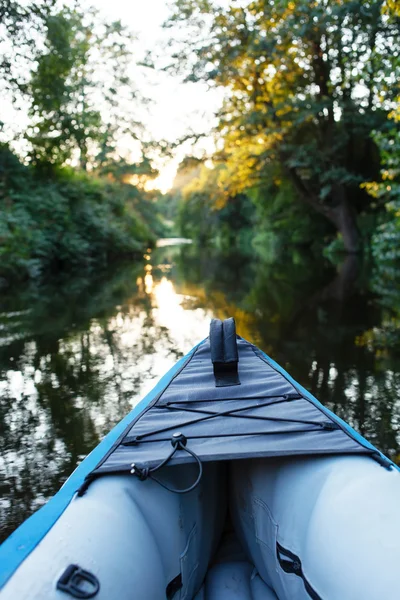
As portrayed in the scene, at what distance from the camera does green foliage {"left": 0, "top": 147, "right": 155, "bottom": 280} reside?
13.7m

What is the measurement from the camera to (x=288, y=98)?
1570 centimetres

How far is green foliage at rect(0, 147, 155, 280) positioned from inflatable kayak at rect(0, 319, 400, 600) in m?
11.5

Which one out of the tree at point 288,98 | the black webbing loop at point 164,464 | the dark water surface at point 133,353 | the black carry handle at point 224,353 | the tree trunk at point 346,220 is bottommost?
the dark water surface at point 133,353

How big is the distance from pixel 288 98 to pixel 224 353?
14.7m

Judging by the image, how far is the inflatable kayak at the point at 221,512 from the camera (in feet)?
4.36

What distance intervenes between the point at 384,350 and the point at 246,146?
13.9 meters

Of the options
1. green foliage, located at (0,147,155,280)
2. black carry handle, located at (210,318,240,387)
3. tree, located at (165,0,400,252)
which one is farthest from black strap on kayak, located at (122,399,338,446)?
tree, located at (165,0,400,252)

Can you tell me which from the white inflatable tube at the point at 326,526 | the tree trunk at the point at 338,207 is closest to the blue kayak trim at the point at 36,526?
the white inflatable tube at the point at 326,526

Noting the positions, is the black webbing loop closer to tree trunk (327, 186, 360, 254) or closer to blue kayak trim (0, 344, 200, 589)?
blue kayak trim (0, 344, 200, 589)

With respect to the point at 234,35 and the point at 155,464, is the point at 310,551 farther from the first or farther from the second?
the point at 234,35

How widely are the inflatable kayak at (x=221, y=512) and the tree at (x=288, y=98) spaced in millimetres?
13021

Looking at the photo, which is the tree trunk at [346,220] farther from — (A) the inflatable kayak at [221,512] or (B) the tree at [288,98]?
(A) the inflatable kayak at [221,512]

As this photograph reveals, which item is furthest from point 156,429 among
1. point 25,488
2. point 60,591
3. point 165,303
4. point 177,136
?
point 177,136

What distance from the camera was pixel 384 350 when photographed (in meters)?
5.64
